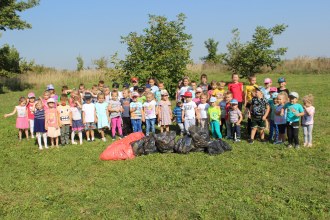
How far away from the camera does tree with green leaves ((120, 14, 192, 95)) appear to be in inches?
653

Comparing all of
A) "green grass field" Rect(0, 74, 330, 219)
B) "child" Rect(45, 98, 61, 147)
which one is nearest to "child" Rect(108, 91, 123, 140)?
"green grass field" Rect(0, 74, 330, 219)

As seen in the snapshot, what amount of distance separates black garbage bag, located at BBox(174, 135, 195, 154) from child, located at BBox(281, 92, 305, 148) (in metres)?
2.55

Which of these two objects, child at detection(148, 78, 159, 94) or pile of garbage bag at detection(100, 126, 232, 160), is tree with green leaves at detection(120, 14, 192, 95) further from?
pile of garbage bag at detection(100, 126, 232, 160)

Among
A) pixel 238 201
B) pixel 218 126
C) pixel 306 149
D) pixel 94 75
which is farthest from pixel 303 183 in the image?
pixel 94 75

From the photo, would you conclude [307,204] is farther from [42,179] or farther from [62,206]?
[42,179]

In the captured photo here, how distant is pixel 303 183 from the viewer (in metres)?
6.25

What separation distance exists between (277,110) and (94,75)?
87.9 feet

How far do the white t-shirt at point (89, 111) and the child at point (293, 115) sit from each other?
18.3ft

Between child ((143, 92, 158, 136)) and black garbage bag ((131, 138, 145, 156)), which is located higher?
child ((143, 92, 158, 136))

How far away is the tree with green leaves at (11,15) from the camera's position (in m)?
24.4

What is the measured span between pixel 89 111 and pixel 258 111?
5.06 m

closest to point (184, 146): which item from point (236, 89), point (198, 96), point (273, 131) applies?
point (198, 96)

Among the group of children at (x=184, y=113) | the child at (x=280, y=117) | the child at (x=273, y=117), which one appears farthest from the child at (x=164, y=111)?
the child at (x=280, y=117)

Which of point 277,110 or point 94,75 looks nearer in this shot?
point 277,110
